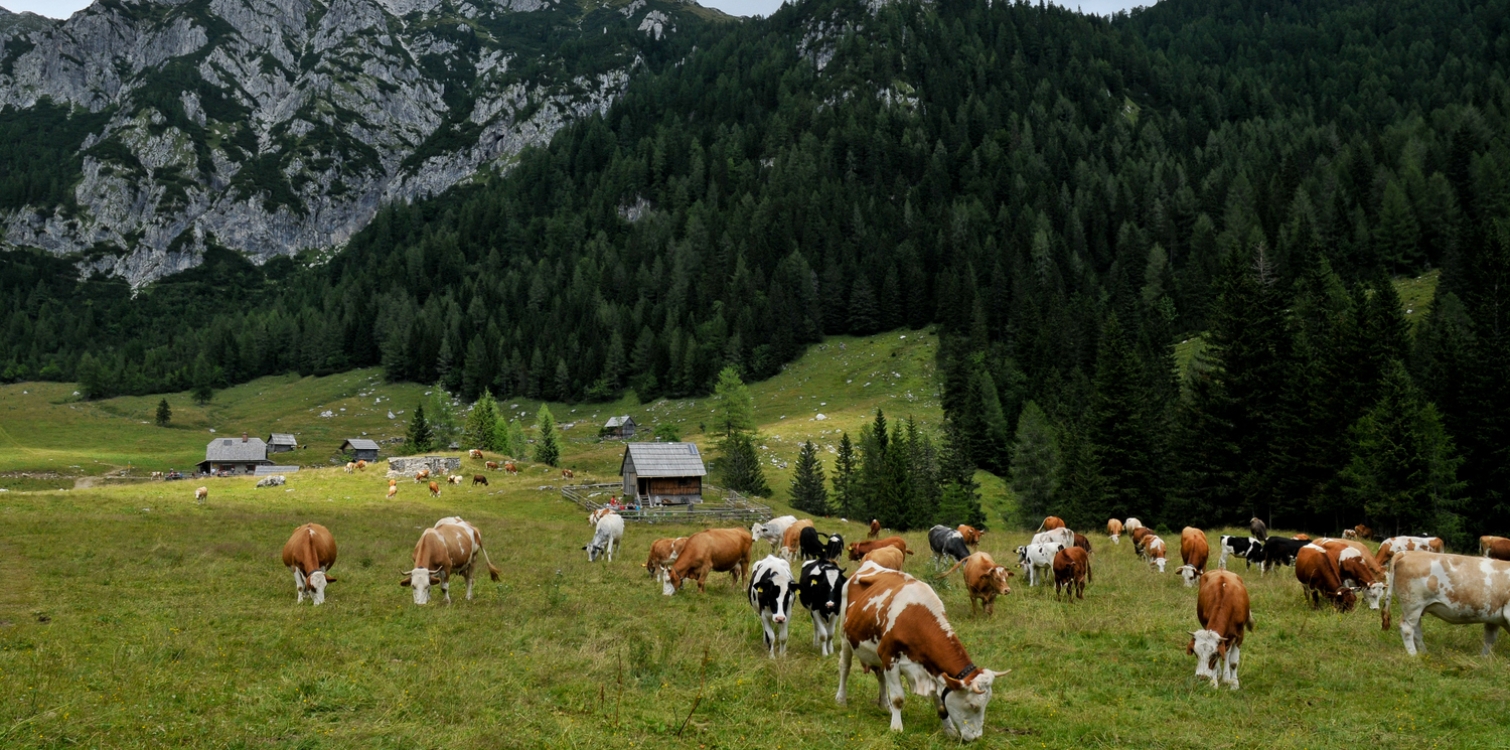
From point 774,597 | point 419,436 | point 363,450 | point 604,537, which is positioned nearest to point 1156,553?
point 774,597

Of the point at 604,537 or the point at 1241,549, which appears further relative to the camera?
the point at 604,537

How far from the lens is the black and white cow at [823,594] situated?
46.4ft

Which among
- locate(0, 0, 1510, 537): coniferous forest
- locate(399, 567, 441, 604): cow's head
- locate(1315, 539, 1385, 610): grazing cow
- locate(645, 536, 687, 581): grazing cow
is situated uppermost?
locate(0, 0, 1510, 537): coniferous forest

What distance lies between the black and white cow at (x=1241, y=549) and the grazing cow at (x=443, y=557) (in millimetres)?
24164

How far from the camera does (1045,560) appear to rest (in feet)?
77.2

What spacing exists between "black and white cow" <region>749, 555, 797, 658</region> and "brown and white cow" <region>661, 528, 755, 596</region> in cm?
645

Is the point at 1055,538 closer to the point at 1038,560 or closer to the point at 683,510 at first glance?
the point at 1038,560

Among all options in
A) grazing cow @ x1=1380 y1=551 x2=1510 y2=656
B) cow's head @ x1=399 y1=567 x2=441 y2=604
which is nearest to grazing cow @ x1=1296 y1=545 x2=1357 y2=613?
grazing cow @ x1=1380 y1=551 x2=1510 y2=656

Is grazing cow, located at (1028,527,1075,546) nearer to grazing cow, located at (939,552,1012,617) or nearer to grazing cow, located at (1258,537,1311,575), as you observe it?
grazing cow, located at (939,552,1012,617)

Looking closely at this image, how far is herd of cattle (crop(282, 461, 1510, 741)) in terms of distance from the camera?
10727 mm

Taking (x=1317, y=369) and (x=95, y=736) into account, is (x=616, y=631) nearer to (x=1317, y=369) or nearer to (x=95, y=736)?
(x=95, y=736)

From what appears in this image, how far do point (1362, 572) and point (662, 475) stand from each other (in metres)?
47.4

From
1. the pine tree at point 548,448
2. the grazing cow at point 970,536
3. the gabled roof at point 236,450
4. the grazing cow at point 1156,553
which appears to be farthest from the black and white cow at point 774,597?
the gabled roof at point 236,450

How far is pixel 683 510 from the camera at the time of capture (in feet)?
174
